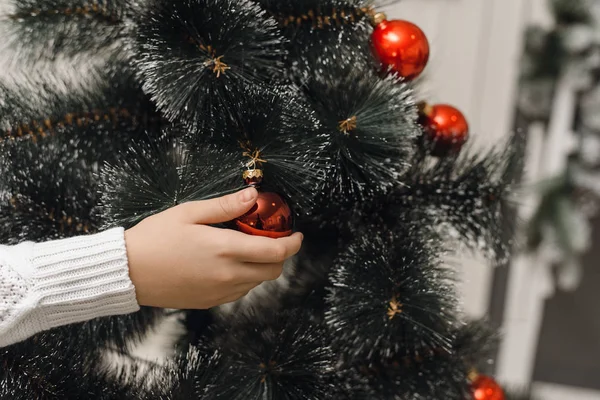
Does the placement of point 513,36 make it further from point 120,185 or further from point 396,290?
point 120,185

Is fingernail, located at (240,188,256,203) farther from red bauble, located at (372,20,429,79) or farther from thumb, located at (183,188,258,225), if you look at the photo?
red bauble, located at (372,20,429,79)

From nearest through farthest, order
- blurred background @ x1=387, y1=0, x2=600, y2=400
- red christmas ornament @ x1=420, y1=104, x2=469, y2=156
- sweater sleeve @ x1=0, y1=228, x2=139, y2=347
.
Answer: sweater sleeve @ x1=0, y1=228, x2=139, y2=347, red christmas ornament @ x1=420, y1=104, x2=469, y2=156, blurred background @ x1=387, y1=0, x2=600, y2=400

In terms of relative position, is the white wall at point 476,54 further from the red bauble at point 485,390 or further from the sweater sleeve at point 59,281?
the sweater sleeve at point 59,281

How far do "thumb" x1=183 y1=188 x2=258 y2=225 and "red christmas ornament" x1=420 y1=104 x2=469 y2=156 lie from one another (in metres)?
0.21

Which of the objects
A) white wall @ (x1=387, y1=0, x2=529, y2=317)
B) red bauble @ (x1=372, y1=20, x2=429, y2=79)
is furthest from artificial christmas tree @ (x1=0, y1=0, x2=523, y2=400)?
white wall @ (x1=387, y1=0, x2=529, y2=317)

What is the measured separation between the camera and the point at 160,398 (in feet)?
1.38

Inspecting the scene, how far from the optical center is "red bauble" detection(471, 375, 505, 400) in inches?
21.1

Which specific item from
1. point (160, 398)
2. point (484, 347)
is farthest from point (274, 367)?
point (484, 347)

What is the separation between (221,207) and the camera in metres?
0.37

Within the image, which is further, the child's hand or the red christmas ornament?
the red christmas ornament

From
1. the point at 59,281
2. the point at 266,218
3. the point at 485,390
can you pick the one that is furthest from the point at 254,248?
the point at 485,390

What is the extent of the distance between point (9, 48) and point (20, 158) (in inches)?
3.9

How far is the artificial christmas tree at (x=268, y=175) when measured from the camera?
40cm

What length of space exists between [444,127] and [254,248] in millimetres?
231
